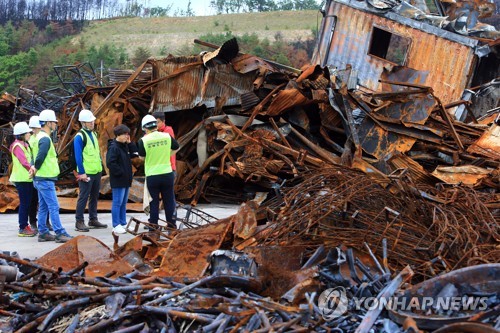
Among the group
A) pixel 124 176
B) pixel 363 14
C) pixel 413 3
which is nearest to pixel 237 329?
pixel 124 176

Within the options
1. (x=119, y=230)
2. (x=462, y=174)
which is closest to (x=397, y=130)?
(x=462, y=174)

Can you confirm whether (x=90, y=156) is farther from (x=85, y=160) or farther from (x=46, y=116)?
(x=46, y=116)

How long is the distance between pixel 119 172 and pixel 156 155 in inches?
29.4

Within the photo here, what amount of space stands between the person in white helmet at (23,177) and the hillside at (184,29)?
44170mm

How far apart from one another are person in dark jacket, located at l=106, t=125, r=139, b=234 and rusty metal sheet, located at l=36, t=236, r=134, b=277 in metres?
2.39

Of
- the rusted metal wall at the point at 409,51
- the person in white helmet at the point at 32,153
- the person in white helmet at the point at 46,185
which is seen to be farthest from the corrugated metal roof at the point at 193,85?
the rusted metal wall at the point at 409,51

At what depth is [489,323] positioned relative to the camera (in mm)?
4301

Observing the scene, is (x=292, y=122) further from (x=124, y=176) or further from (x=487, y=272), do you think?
(x=487, y=272)

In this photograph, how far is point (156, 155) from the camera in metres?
8.98

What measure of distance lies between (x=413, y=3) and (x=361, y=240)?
14640 mm

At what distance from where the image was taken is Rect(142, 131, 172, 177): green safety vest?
8.98 m

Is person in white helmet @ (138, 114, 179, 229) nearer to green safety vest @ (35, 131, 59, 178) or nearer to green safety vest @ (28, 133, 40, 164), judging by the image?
green safety vest @ (35, 131, 59, 178)

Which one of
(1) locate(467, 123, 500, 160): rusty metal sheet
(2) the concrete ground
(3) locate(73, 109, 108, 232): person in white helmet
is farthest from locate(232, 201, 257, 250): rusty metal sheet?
(1) locate(467, 123, 500, 160): rusty metal sheet

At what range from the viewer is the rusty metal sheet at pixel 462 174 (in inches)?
412
